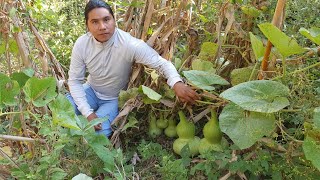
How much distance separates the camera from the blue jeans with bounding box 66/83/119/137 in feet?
7.06

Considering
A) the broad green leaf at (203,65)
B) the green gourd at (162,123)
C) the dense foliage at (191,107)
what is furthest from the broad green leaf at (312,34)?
the green gourd at (162,123)

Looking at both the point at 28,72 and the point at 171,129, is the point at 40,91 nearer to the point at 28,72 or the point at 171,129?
the point at 28,72

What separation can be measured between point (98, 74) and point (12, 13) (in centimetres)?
79

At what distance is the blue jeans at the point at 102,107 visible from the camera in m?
2.15

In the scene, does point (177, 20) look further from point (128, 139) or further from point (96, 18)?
point (128, 139)

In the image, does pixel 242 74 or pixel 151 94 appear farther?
pixel 151 94

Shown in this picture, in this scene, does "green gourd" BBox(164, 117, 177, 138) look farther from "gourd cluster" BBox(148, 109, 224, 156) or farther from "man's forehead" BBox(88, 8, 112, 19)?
"man's forehead" BBox(88, 8, 112, 19)

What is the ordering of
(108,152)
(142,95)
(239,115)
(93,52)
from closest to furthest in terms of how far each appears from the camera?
1. (239,115)
2. (108,152)
3. (142,95)
4. (93,52)

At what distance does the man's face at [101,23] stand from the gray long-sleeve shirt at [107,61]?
0.19 ft

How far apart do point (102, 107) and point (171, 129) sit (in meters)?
0.44

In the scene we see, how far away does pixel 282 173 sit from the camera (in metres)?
1.62

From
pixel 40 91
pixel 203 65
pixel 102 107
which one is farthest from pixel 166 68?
pixel 40 91

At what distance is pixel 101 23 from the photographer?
213 cm

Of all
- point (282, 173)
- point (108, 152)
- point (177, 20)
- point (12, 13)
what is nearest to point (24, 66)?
point (12, 13)
